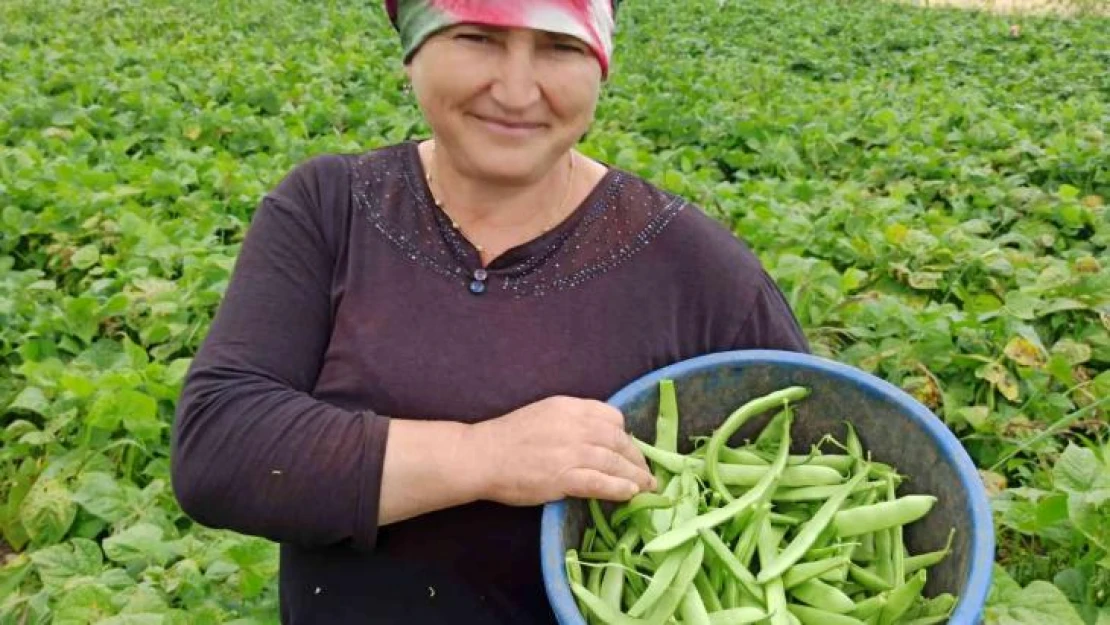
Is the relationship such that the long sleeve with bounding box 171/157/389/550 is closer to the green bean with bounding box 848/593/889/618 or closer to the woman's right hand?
the woman's right hand

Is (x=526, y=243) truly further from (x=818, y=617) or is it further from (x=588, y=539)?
(x=818, y=617)

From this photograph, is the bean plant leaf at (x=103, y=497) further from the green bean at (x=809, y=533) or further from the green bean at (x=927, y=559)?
the green bean at (x=927, y=559)

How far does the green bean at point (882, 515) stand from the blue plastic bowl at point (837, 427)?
0.05 m

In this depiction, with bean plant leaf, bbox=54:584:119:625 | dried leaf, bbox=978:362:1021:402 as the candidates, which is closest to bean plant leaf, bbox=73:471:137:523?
bean plant leaf, bbox=54:584:119:625

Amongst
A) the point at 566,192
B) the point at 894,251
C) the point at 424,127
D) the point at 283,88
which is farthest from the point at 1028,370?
the point at 283,88

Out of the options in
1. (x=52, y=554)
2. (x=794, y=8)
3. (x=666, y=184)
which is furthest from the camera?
(x=794, y=8)

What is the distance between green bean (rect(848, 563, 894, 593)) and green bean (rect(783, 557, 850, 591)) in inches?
1.7

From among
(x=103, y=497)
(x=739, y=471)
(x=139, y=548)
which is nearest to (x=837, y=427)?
(x=739, y=471)

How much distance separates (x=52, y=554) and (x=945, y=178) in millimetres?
4466

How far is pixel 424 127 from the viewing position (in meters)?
6.11

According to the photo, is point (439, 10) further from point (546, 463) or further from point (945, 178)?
point (945, 178)

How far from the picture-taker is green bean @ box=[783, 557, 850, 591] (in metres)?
1.40

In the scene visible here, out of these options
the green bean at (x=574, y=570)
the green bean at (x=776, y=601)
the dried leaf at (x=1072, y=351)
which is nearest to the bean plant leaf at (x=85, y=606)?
the green bean at (x=574, y=570)

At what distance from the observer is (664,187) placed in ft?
15.4
